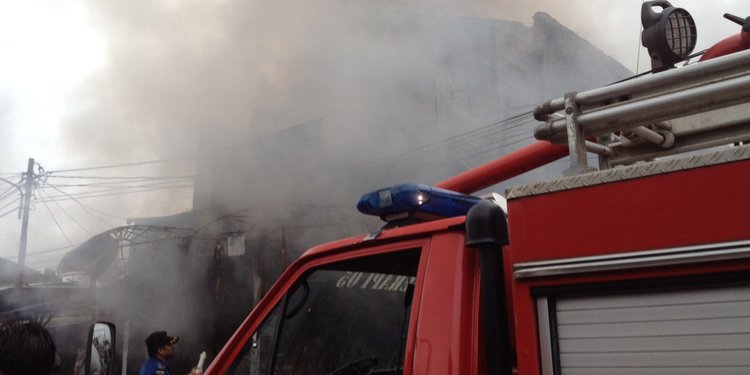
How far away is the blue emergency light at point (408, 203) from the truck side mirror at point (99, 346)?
141 centimetres

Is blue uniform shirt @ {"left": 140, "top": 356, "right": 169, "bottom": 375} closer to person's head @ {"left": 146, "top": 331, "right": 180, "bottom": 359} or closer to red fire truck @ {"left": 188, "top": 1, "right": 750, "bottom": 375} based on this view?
person's head @ {"left": 146, "top": 331, "right": 180, "bottom": 359}

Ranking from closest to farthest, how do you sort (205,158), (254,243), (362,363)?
(362,363)
(254,243)
(205,158)

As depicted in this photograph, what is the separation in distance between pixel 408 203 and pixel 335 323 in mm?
469

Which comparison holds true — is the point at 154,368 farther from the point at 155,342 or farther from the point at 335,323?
the point at 335,323

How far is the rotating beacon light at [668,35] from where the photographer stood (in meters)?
1.99

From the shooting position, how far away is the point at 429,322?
1543mm

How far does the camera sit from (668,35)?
6.52ft

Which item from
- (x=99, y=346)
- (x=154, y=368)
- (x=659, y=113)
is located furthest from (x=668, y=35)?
(x=154, y=368)

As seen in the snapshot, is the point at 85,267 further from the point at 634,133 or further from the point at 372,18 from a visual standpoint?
the point at 634,133

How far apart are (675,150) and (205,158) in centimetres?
1590

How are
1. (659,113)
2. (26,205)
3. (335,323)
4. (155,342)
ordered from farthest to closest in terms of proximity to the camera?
(26,205) → (155,342) → (335,323) → (659,113)

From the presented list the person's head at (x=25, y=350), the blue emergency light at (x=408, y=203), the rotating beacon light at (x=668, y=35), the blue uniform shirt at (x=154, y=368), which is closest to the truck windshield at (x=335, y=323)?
the blue emergency light at (x=408, y=203)

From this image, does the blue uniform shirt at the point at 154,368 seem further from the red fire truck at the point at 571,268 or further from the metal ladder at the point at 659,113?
the metal ladder at the point at 659,113

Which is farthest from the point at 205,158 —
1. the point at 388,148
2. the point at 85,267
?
the point at 388,148
